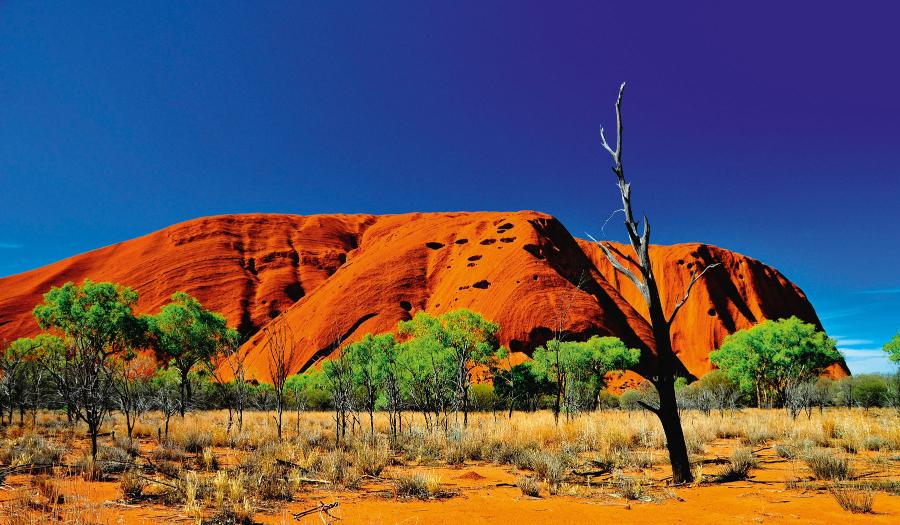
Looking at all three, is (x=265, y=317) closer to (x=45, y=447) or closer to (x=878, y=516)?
(x=45, y=447)

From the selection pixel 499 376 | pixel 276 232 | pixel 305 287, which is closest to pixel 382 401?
pixel 499 376

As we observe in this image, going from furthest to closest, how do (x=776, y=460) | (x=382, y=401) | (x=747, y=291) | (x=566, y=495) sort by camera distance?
1. (x=747, y=291)
2. (x=382, y=401)
3. (x=776, y=460)
4. (x=566, y=495)

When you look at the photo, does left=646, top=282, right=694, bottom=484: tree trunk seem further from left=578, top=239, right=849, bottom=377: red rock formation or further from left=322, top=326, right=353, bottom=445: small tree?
left=578, top=239, right=849, bottom=377: red rock formation

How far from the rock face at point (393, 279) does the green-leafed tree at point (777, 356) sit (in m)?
17.3

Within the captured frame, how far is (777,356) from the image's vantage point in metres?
35.8

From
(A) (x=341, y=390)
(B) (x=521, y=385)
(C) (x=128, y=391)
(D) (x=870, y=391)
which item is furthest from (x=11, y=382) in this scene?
(D) (x=870, y=391)

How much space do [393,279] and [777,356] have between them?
49252 millimetres

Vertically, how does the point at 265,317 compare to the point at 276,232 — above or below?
below

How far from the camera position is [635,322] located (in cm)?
7219

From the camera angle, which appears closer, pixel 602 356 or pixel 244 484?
pixel 244 484

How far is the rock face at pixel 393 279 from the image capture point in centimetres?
6288

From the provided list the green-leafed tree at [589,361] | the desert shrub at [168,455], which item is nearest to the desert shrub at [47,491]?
the desert shrub at [168,455]

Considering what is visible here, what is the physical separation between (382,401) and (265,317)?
46.7 m

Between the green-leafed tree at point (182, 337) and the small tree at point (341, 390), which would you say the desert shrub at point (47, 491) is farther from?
the green-leafed tree at point (182, 337)
